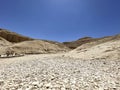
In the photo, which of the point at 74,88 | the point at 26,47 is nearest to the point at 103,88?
the point at 74,88

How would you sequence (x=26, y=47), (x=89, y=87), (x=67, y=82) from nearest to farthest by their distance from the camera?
1. (x=89, y=87)
2. (x=67, y=82)
3. (x=26, y=47)

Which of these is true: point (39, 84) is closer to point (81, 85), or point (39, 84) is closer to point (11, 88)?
point (11, 88)

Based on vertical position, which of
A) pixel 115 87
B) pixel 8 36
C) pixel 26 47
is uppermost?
pixel 8 36

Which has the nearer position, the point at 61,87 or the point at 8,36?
the point at 61,87

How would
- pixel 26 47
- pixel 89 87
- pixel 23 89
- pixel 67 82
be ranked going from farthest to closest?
pixel 26 47, pixel 67 82, pixel 89 87, pixel 23 89

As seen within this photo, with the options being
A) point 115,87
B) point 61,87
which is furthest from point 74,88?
point 115,87

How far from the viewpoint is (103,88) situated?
6613 mm

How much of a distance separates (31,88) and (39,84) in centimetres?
56

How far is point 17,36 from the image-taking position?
389 ft

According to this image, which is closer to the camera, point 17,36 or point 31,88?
point 31,88

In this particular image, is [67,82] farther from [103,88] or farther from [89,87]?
[103,88]

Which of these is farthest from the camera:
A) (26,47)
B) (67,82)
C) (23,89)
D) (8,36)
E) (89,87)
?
(8,36)

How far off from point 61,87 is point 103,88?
1.80m

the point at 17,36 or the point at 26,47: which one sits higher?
the point at 17,36
